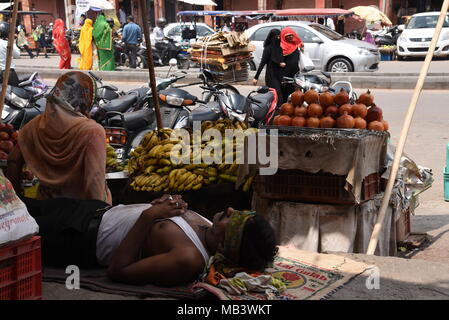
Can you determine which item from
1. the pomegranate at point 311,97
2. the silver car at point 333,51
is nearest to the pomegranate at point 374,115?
the pomegranate at point 311,97

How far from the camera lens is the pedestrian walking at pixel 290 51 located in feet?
34.1

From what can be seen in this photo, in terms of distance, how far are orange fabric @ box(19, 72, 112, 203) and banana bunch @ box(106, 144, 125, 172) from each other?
175 cm

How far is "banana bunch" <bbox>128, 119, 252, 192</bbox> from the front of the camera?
4.97 m

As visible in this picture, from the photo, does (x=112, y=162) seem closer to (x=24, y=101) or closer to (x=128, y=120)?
(x=128, y=120)

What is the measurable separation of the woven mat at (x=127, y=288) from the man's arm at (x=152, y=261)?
0.04 meters

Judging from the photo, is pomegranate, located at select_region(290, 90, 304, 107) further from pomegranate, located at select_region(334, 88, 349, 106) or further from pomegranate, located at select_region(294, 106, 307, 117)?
pomegranate, located at select_region(334, 88, 349, 106)

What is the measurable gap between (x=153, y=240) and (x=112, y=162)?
2971mm

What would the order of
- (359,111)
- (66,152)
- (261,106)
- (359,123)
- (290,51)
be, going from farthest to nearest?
1. (290,51)
2. (261,106)
3. (359,111)
4. (359,123)
5. (66,152)

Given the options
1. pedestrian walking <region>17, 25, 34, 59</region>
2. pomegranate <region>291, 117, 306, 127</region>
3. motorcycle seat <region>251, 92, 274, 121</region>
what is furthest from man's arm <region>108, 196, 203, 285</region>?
pedestrian walking <region>17, 25, 34, 59</region>

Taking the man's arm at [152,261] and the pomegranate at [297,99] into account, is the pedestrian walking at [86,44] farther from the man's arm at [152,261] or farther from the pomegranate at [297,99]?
the man's arm at [152,261]

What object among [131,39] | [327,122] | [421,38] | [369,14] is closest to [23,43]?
[131,39]

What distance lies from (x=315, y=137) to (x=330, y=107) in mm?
393

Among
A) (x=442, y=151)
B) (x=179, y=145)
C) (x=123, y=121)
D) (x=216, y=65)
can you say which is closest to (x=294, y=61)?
(x=216, y=65)

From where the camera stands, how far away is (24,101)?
27.9 feet
